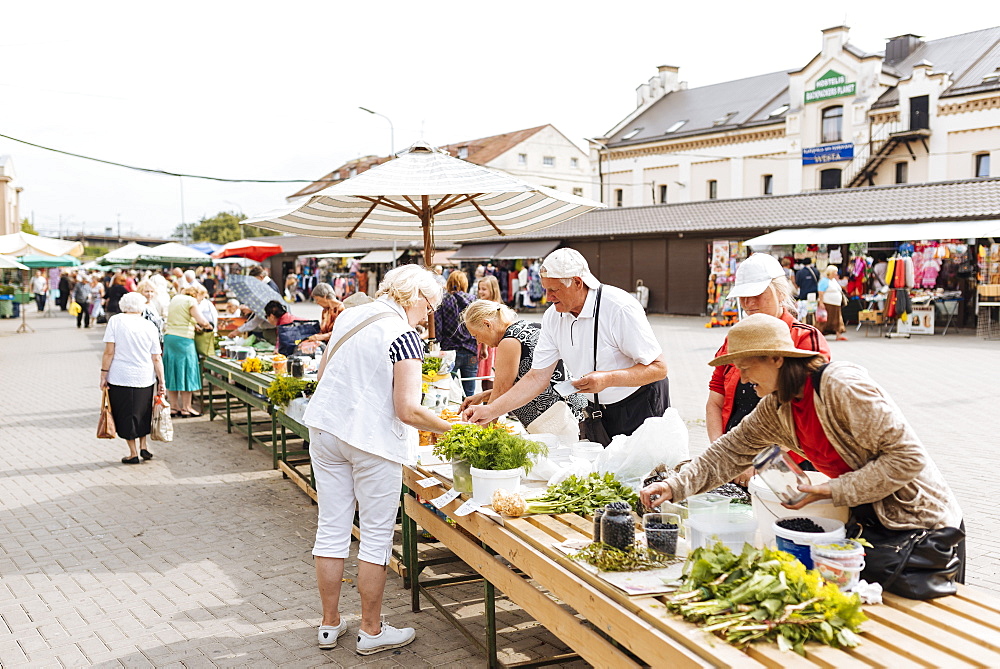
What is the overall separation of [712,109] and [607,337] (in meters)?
41.1

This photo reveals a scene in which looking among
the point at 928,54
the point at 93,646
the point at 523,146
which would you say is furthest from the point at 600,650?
the point at 523,146

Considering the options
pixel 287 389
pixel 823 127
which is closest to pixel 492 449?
pixel 287 389

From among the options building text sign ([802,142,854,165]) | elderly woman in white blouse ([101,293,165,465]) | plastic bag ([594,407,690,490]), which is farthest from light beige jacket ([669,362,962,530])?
building text sign ([802,142,854,165])

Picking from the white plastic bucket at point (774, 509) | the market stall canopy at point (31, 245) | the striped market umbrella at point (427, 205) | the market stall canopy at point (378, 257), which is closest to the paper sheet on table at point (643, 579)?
the white plastic bucket at point (774, 509)

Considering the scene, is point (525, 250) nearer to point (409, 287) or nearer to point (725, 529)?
point (409, 287)

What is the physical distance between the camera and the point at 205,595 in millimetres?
4727

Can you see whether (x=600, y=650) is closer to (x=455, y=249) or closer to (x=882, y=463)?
(x=882, y=463)

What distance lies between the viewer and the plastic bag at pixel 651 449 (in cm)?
334

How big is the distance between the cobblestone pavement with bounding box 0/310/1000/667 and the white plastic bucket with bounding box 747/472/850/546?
5.74 feet

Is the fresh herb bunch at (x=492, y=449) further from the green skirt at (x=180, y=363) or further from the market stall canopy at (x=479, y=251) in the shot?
the market stall canopy at (x=479, y=251)

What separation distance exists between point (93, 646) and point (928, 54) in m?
40.3

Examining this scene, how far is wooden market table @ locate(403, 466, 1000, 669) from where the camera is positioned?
203 centimetres

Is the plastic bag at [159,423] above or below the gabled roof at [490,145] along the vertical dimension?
below

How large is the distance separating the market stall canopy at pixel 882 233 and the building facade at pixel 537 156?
32142 mm
